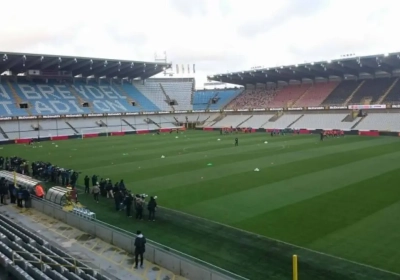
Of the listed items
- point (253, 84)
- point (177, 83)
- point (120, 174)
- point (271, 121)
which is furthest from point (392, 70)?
point (120, 174)

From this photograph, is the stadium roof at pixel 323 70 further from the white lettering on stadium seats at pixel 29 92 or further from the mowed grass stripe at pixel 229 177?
the white lettering on stadium seats at pixel 29 92

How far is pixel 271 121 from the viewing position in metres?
68.7

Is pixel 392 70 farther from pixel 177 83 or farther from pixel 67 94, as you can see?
pixel 67 94

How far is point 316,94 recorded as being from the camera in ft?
232

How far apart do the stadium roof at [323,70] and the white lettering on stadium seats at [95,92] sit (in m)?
23.0

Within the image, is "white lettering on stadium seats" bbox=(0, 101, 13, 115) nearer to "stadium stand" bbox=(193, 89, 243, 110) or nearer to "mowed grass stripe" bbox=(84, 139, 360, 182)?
"stadium stand" bbox=(193, 89, 243, 110)

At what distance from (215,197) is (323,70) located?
53.5m

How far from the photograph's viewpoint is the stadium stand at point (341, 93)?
6562 centimetres

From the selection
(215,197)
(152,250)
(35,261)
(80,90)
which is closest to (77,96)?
(80,90)

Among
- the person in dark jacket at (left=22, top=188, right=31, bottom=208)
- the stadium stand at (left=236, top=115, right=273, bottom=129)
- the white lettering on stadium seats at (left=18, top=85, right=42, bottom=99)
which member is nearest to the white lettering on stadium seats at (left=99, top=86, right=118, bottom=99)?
the white lettering on stadium seats at (left=18, top=85, right=42, bottom=99)

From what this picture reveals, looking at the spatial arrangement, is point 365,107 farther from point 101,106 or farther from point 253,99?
point 101,106

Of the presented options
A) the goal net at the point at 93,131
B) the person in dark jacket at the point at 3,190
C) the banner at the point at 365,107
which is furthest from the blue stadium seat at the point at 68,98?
the person in dark jacket at the point at 3,190

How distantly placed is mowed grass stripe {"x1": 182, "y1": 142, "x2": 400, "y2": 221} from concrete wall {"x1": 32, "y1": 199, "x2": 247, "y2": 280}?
14.6ft

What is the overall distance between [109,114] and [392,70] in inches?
1908
